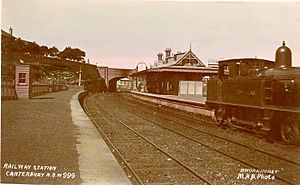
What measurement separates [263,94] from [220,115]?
4.68 feet

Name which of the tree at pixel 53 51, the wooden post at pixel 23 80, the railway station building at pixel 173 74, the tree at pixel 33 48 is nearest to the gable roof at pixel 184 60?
the railway station building at pixel 173 74

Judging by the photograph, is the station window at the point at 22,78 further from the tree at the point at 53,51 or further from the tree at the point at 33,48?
the tree at the point at 53,51

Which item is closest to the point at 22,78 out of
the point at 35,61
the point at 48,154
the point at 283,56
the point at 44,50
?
the point at 35,61

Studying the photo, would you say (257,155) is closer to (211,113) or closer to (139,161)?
(139,161)

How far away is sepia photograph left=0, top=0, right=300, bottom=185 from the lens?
3.92 meters

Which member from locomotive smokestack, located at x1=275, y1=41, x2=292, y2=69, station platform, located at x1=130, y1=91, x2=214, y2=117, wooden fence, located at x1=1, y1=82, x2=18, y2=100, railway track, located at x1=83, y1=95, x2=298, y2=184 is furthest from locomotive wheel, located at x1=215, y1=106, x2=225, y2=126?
wooden fence, located at x1=1, y1=82, x2=18, y2=100

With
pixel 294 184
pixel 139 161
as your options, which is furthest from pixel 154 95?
pixel 294 184

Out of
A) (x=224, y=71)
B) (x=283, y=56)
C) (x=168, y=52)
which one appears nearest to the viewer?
(x=283, y=56)

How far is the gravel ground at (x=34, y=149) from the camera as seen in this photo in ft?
12.6

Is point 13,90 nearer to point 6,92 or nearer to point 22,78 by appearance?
point 6,92

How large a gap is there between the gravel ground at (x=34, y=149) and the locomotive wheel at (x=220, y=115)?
2.24 meters

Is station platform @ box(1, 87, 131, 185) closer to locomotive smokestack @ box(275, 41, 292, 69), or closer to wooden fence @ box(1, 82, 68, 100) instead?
wooden fence @ box(1, 82, 68, 100)

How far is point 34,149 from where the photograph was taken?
4.12 meters

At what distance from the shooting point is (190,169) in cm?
403
